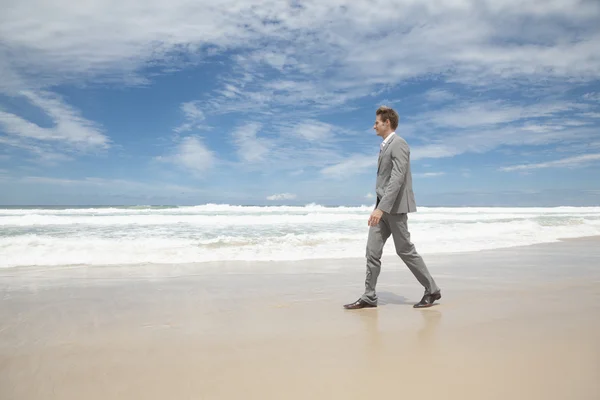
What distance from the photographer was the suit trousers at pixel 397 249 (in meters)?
4.04

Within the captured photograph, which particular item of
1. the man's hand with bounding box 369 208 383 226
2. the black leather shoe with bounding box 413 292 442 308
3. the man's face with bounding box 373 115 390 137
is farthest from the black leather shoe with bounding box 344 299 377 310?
the man's face with bounding box 373 115 390 137

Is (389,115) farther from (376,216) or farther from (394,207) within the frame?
(376,216)

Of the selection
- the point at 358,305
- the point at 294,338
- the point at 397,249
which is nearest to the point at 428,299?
the point at 397,249

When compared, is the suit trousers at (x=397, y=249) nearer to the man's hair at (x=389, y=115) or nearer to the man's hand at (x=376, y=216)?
the man's hand at (x=376, y=216)

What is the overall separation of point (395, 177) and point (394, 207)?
30cm

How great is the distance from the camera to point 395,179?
12.9ft

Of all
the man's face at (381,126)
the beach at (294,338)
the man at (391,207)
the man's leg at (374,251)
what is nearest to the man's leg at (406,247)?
the man at (391,207)

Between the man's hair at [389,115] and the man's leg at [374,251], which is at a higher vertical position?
the man's hair at [389,115]

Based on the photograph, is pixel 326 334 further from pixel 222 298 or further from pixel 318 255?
pixel 318 255

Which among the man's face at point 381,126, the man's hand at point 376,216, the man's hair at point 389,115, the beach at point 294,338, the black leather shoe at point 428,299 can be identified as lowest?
the beach at point 294,338

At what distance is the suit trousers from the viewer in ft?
13.3

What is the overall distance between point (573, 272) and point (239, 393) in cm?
613

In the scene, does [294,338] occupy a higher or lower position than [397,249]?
lower

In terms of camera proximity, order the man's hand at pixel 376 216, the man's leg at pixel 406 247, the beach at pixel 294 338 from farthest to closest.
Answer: the man's leg at pixel 406 247
the man's hand at pixel 376 216
the beach at pixel 294 338
